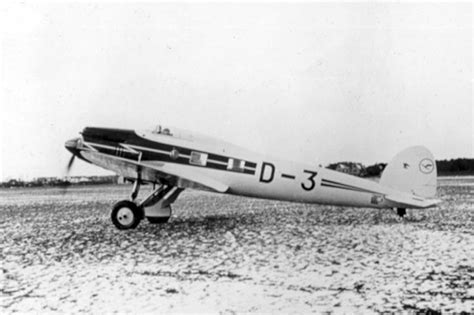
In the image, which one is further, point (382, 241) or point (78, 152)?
point (78, 152)

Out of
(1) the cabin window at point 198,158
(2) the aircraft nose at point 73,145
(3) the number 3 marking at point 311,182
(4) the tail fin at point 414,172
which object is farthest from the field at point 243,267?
(2) the aircraft nose at point 73,145

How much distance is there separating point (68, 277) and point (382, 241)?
4.59 meters

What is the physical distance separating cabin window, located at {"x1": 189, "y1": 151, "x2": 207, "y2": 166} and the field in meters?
1.33

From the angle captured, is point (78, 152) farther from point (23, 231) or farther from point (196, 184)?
point (196, 184)

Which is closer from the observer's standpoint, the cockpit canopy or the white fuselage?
the white fuselage

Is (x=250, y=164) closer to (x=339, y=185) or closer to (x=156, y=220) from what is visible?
(x=339, y=185)

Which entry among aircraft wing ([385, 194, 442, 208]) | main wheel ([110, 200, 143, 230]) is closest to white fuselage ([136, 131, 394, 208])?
aircraft wing ([385, 194, 442, 208])

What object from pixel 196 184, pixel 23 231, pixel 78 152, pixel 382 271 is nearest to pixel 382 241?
pixel 382 271

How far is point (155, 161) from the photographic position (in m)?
9.07

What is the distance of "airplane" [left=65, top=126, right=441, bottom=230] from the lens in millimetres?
8836

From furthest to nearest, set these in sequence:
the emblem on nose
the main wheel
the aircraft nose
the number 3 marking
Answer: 1. the aircraft nose
2. the number 3 marking
3. the emblem on nose
4. the main wheel

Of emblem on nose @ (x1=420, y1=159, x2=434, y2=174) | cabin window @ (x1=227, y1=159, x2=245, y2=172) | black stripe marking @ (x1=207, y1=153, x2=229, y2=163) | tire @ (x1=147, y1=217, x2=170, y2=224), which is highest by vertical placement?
emblem on nose @ (x1=420, y1=159, x2=434, y2=174)

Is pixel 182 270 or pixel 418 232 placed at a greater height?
pixel 418 232

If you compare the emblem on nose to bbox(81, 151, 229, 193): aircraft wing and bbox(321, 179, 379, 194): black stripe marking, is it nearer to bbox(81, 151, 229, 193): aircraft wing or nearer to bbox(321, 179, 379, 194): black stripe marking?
bbox(321, 179, 379, 194): black stripe marking
